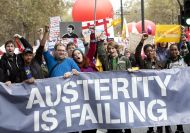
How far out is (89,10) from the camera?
22.0 m

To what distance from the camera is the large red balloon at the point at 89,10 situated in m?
21.9

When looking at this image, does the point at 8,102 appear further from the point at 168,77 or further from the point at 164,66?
the point at 164,66

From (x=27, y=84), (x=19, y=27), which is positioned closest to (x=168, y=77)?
(x=27, y=84)

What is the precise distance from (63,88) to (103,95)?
59cm

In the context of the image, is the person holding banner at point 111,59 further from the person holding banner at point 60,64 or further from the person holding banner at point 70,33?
the person holding banner at point 70,33

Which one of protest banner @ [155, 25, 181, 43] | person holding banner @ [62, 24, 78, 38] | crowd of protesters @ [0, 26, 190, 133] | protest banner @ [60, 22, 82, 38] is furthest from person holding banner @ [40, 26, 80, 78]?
protest banner @ [155, 25, 181, 43]

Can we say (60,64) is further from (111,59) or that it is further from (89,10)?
(89,10)

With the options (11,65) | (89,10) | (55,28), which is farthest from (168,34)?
(89,10)

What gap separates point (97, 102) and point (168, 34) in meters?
6.21

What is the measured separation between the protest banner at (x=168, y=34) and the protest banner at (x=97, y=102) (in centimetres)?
529

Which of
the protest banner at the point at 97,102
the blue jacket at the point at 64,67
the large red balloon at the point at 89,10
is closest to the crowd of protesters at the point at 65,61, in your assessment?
the blue jacket at the point at 64,67

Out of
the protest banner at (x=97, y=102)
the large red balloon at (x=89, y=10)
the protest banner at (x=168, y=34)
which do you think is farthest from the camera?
the large red balloon at (x=89, y=10)

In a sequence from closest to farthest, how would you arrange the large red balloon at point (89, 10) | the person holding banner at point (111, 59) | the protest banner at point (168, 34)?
the person holding banner at point (111, 59) < the protest banner at point (168, 34) < the large red balloon at point (89, 10)

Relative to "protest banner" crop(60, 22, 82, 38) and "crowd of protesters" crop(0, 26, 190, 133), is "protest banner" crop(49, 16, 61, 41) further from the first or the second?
"crowd of protesters" crop(0, 26, 190, 133)
